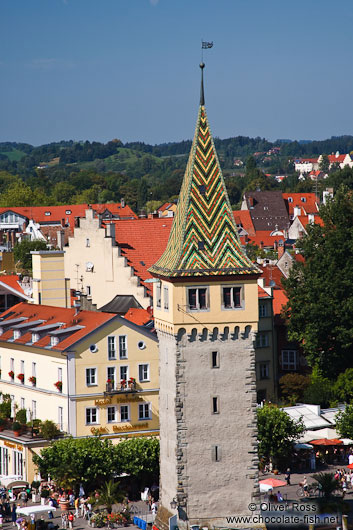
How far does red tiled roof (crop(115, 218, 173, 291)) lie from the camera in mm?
105812

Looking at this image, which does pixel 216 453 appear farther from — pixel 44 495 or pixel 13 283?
pixel 13 283

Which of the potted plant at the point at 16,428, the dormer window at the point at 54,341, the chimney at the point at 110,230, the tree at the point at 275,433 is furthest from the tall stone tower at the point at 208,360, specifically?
the chimney at the point at 110,230

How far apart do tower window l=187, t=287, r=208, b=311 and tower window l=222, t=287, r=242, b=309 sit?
3.08 ft

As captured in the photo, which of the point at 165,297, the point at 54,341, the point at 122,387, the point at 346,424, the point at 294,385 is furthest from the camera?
the point at 294,385

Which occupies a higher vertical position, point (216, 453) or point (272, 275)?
point (272, 275)

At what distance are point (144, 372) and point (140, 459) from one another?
7792 mm

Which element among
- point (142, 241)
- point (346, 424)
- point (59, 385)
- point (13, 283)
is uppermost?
point (142, 241)

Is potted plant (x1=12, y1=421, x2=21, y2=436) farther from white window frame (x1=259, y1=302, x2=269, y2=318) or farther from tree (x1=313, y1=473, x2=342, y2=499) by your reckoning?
white window frame (x1=259, y1=302, x2=269, y2=318)

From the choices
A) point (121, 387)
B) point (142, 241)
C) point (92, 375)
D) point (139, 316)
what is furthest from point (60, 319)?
point (142, 241)

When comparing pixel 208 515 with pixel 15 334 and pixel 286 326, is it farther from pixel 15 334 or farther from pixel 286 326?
pixel 286 326

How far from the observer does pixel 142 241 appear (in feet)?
357

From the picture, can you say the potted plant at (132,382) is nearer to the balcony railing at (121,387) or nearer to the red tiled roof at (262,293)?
the balcony railing at (121,387)

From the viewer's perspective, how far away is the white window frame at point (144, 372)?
3174 inches

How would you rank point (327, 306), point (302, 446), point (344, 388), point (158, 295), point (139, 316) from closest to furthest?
point (158, 295) < point (302, 446) < point (139, 316) < point (344, 388) < point (327, 306)
